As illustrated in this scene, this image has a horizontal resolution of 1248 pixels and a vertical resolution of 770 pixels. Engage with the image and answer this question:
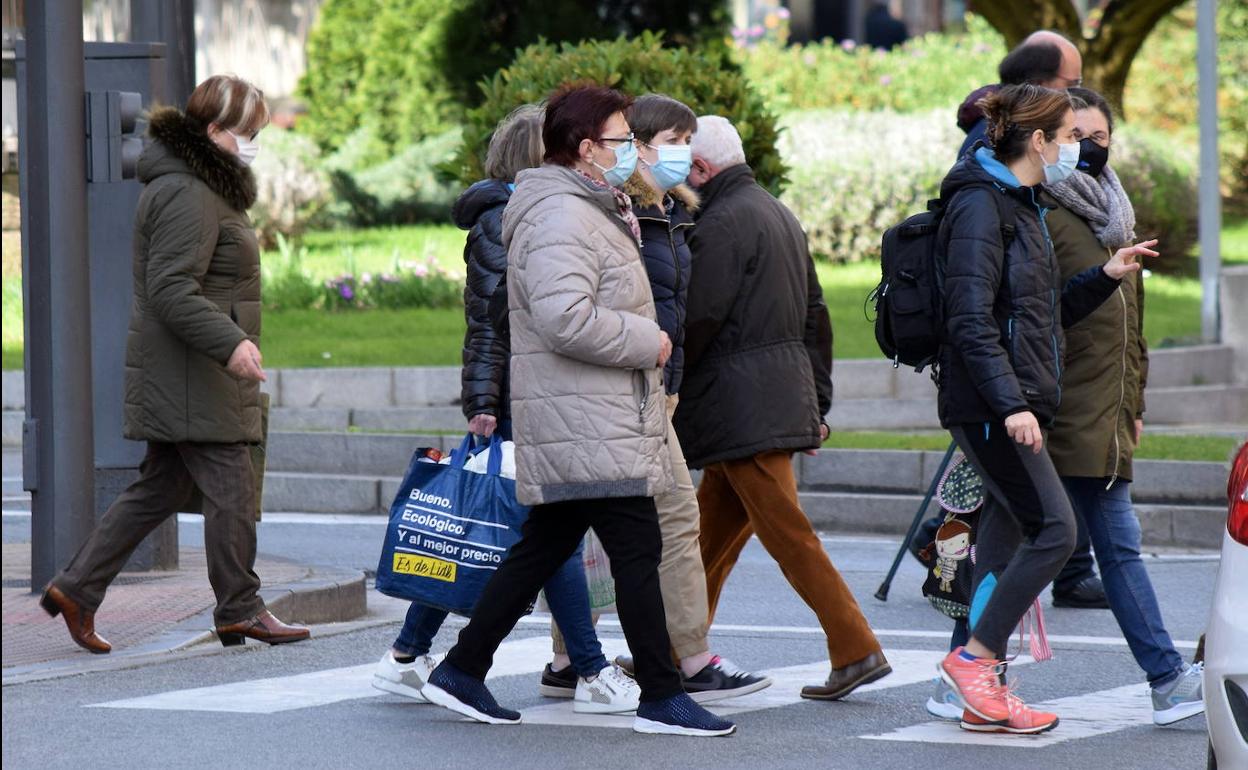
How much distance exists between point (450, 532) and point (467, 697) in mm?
473

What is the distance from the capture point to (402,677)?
6.06 m

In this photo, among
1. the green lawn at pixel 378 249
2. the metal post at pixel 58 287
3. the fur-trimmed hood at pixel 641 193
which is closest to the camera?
the fur-trimmed hood at pixel 641 193

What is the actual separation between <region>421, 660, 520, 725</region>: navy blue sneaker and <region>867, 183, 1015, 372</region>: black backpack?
4.72 ft

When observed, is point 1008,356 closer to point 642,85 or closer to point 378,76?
point 642,85

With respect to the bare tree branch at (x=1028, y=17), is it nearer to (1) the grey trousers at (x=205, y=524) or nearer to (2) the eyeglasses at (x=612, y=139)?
(1) the grey trousers at (x=205, y=524)

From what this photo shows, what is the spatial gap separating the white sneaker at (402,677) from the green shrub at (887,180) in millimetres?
11436

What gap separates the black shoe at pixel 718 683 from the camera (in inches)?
238

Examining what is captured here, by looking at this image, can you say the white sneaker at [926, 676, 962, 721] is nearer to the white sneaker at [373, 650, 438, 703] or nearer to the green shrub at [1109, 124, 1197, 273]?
the white sneaker at [373, 650, 438, 703]

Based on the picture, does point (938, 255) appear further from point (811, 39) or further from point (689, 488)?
point (811, 39)

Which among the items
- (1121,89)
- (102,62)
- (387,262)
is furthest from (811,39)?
(102,62)

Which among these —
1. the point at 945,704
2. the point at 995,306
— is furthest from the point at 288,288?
the point at 995,306

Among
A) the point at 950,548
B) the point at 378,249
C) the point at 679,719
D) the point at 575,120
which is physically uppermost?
the point at 575,120

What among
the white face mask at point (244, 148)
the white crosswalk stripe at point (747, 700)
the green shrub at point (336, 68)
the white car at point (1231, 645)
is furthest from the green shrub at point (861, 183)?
the white car at point (1231, 645)

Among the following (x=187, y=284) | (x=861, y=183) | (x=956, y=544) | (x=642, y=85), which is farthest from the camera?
(x=861, y=183)
